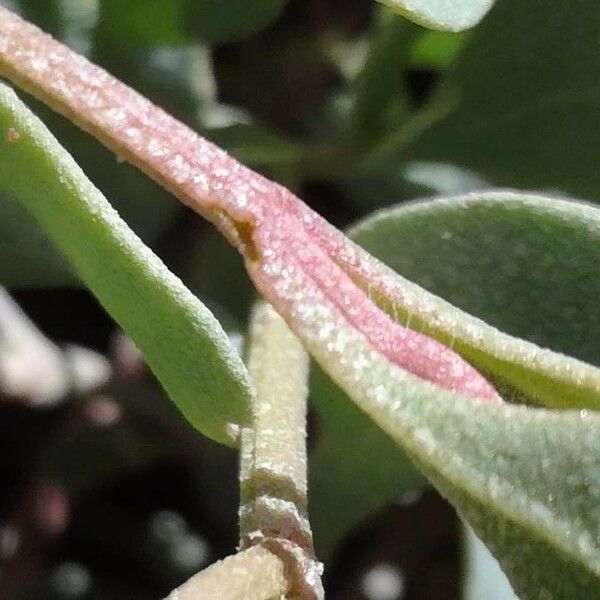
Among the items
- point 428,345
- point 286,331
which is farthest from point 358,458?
point 428,345

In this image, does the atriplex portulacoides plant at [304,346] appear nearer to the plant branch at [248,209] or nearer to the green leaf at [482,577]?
the plant branch at [248,209]

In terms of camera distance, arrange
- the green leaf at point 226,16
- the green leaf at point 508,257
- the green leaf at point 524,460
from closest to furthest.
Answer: the green leaf at point 524,460 < the green leaf at point 508,257 < the green leaf at point 226,16

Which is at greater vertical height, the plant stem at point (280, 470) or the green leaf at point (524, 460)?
the green leaf at point (524, 460)

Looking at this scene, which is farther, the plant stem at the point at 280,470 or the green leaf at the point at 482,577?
the green leaf at the point at 482,577

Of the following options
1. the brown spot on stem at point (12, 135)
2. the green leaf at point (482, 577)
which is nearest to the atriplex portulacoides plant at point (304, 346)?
the brown spot on stem at point (12, 135)

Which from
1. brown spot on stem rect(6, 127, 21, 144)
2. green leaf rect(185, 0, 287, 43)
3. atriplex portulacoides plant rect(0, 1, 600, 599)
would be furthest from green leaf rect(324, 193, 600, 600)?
green leaf rect(185, 0, 287, 43)

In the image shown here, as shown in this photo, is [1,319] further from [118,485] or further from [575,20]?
[575,20]

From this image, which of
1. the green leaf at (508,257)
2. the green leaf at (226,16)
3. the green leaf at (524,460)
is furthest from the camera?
the green leaf at (226,16)

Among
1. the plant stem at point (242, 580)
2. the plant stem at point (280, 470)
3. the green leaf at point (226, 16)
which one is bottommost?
the plant stem at point (280, 470)

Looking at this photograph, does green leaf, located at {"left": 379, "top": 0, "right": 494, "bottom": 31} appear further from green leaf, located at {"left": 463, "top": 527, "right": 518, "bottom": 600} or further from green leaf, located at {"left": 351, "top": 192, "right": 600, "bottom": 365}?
green leaf, located at {"left": 463, "top": 527, "right": 518, "bottom": 600}
